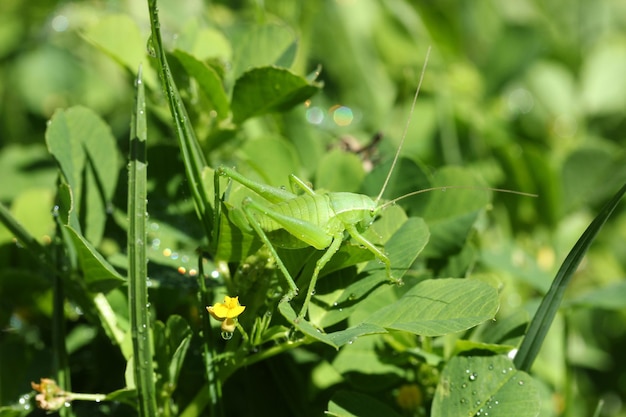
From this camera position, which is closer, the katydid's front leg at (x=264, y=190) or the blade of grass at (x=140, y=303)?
the blade of grass at (x=140, y=303)

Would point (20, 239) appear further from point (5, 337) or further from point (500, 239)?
point (500, 239)

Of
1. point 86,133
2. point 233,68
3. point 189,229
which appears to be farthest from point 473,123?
point 86,133

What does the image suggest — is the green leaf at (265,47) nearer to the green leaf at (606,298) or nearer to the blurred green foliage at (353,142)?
the blurred green foliage at (353,142)

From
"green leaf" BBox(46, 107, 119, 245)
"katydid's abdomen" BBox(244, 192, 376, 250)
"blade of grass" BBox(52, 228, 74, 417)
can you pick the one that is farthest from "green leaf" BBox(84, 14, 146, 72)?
"katydid's abdomen" BBox(244, 192, 376, 250)

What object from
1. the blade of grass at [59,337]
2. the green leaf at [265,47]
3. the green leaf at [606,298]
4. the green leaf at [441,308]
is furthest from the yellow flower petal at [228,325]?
the green leaf at [606,298]

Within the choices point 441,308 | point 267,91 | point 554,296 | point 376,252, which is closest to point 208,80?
point 267,91

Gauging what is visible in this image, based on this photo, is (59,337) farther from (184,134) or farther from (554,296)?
(554,296)
